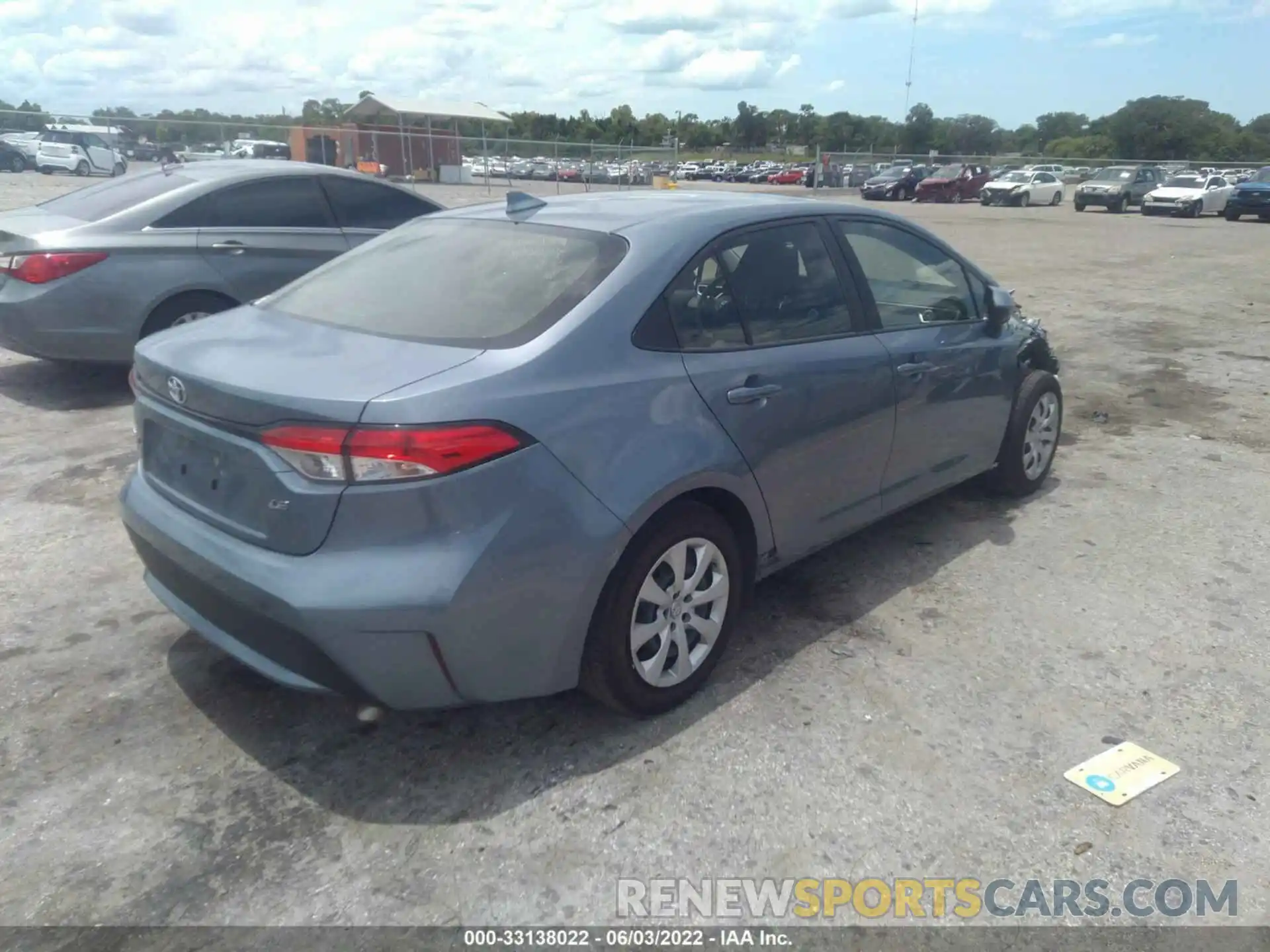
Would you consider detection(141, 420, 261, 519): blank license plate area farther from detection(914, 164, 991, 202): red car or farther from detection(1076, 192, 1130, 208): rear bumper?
detection(914, 164, 991, 202): red car

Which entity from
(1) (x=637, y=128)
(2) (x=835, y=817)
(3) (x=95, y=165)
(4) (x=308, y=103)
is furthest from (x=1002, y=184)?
(1) (x=637, y=128)

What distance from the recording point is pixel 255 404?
2.79 meters

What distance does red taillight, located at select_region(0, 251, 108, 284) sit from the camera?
6.51 m

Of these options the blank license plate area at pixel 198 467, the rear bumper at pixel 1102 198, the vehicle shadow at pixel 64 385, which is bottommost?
the rear bumper at pixel 1102 198

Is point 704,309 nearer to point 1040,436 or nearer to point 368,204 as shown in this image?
point 1040,436

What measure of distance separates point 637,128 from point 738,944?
9613cm

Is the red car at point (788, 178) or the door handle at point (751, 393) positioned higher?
the door handle at point (751, 393)

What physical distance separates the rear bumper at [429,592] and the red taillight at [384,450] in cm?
6

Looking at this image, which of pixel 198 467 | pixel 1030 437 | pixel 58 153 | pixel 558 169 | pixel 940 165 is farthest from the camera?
pixel 940 165

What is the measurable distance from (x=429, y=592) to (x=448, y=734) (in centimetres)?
83

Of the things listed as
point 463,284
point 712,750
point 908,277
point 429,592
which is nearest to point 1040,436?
point 908,277

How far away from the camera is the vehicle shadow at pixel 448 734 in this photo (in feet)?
9.80

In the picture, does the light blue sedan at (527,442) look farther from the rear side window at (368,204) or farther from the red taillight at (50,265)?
the rear side window at (368,204)

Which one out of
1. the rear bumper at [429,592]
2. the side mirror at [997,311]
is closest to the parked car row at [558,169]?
the side mirror at [997,311]
